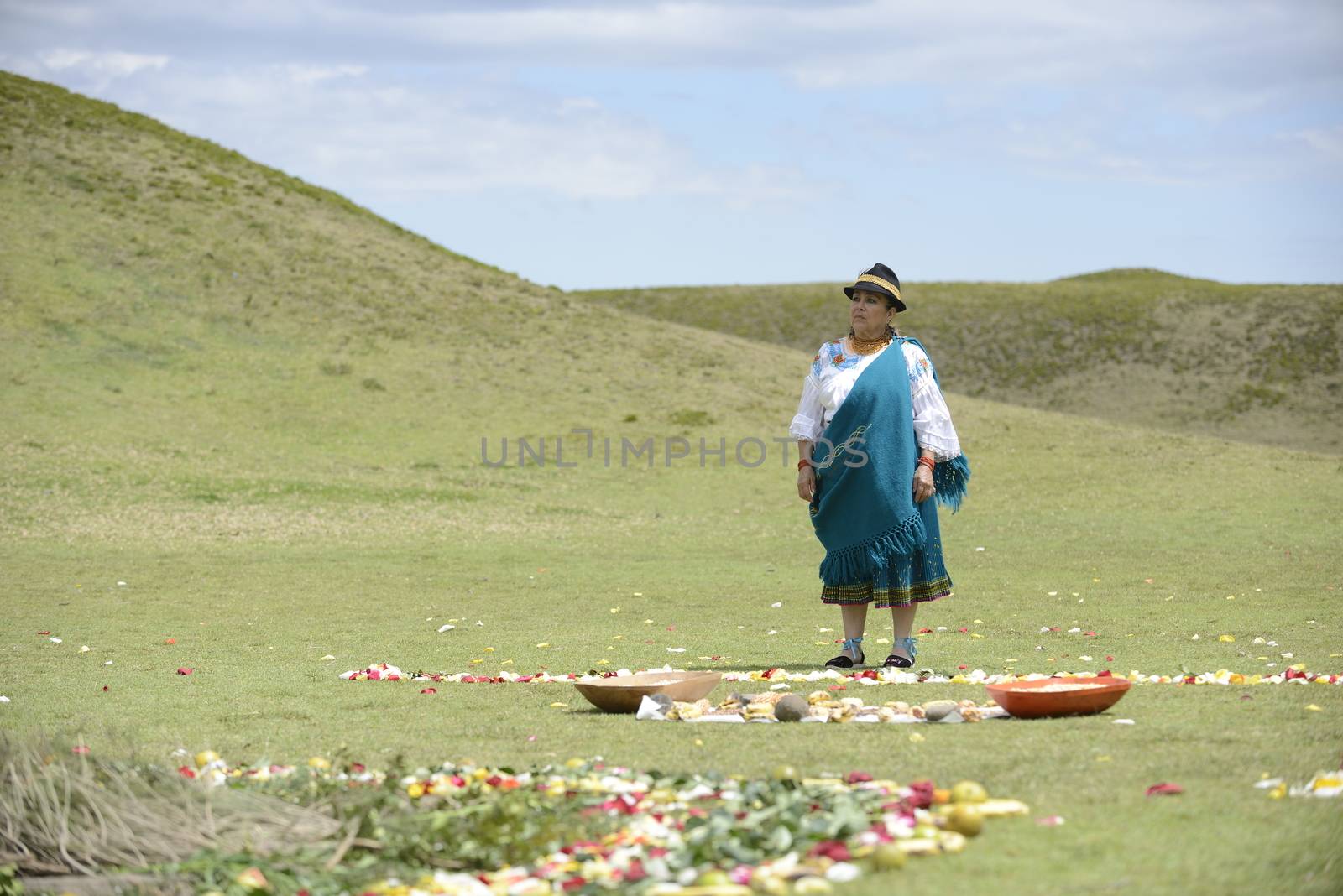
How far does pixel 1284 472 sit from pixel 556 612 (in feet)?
48.1

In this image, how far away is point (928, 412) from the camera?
26.5ft

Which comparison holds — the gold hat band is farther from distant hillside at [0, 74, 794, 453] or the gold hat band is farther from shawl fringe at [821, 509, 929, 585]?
distant hillside at [0, 74, 794, 453]

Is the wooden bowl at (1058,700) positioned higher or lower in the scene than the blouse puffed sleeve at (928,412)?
lower

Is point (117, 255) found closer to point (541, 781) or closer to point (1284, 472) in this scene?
point (1284, 472)

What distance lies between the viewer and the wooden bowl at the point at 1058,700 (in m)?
5.82

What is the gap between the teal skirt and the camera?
7.82 meters

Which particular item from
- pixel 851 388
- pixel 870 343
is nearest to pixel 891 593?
pixel 851 388

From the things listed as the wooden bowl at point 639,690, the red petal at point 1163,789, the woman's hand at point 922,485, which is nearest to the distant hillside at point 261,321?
the woman's hand at point 922,485

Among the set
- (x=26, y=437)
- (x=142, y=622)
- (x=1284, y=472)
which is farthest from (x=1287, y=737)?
(x=26, y=437)

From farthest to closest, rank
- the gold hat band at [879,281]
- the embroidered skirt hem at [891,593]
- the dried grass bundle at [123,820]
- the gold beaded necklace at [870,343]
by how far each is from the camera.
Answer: the gold beaded necklace at [870,343], the gold hat band at [879,281], the embroidered skirt hem at [891,593], the dried grass bundle at [123,820]

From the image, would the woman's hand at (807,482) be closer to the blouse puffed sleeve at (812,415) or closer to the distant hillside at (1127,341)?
the blouse puffed sleeve at (812,415)

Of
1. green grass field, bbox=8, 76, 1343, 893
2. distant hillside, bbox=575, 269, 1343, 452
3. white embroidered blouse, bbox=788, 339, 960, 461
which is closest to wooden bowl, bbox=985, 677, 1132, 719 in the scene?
green grass field, bbox=8, 76, 1343, 893

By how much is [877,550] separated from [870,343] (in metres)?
1.23

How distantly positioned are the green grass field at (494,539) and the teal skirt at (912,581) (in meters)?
0.47
